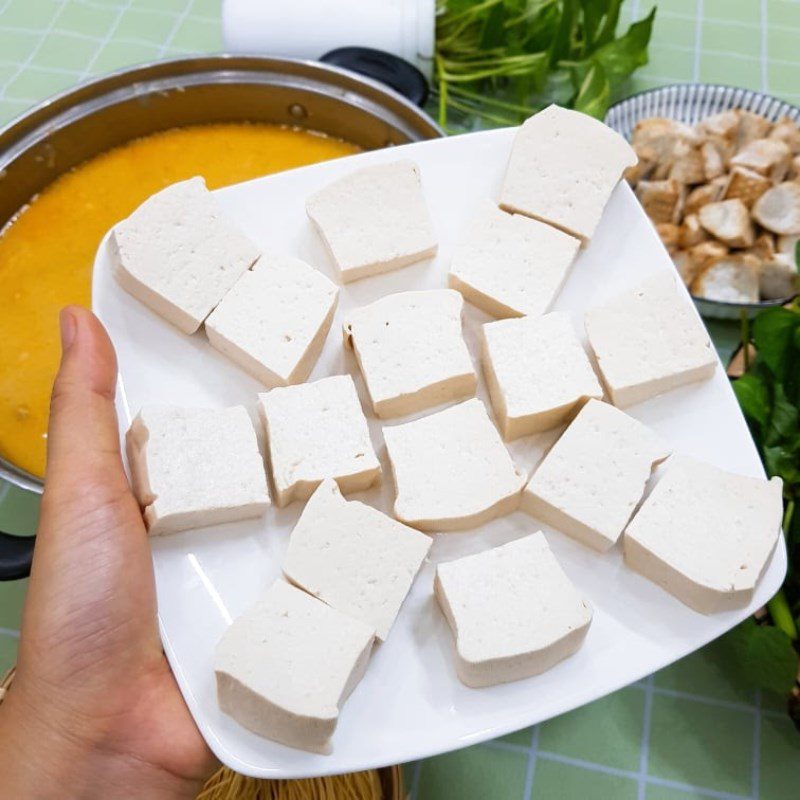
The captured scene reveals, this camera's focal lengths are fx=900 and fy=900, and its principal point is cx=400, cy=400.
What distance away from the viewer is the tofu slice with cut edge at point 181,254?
43.2 inches

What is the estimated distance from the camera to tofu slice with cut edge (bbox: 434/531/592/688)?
935mm

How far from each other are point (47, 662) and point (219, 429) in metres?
0.34

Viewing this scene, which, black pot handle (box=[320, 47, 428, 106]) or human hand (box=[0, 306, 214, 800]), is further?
black pot handle (box=[320, 47, 428, 106])

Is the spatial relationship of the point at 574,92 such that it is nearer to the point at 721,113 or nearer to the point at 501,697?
the point at 721,113

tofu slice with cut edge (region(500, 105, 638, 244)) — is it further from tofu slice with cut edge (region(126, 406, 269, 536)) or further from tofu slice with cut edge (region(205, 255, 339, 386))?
tofu slice with cut edge (region(126, 406, 269, 536))

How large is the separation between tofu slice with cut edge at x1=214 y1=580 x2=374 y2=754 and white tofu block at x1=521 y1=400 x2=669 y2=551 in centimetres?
26

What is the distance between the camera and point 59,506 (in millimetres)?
1052

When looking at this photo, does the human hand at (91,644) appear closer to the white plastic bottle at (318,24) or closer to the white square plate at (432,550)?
the white square plate at (432,550)

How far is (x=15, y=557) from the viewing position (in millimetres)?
1134

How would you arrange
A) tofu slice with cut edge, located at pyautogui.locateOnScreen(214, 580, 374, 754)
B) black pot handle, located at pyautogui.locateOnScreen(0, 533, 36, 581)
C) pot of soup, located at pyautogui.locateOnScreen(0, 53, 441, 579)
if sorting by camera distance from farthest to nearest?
pot of soup, located at pyautogui.locateOnScreen(0, 53, 441, 579) → black pot handle, located at pyautogui.locateOnScreen(0, 533, 36, 581) → tofu slice with cut edge, located at pyautogui.locateOnScreen(214, 580, 374, 754)

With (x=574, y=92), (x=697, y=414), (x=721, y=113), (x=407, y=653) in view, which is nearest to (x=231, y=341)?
(x=407, y=653)

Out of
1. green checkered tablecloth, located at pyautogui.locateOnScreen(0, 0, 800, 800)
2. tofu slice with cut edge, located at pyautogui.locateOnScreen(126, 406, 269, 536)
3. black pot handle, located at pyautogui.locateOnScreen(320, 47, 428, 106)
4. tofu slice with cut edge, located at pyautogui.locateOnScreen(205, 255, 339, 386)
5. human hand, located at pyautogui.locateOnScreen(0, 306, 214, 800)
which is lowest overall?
green checkered tablecloth, located at pyautogui.locateOnScreen(0, 0, 800, 800)

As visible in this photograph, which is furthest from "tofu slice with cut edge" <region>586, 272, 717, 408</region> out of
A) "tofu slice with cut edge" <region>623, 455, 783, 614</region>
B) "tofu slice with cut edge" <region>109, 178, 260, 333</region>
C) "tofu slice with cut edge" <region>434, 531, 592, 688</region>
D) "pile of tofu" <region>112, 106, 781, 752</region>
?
"tofu slice with cut edge" <region>109, 178, 260, 333</region>

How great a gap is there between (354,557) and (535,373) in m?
0.32
